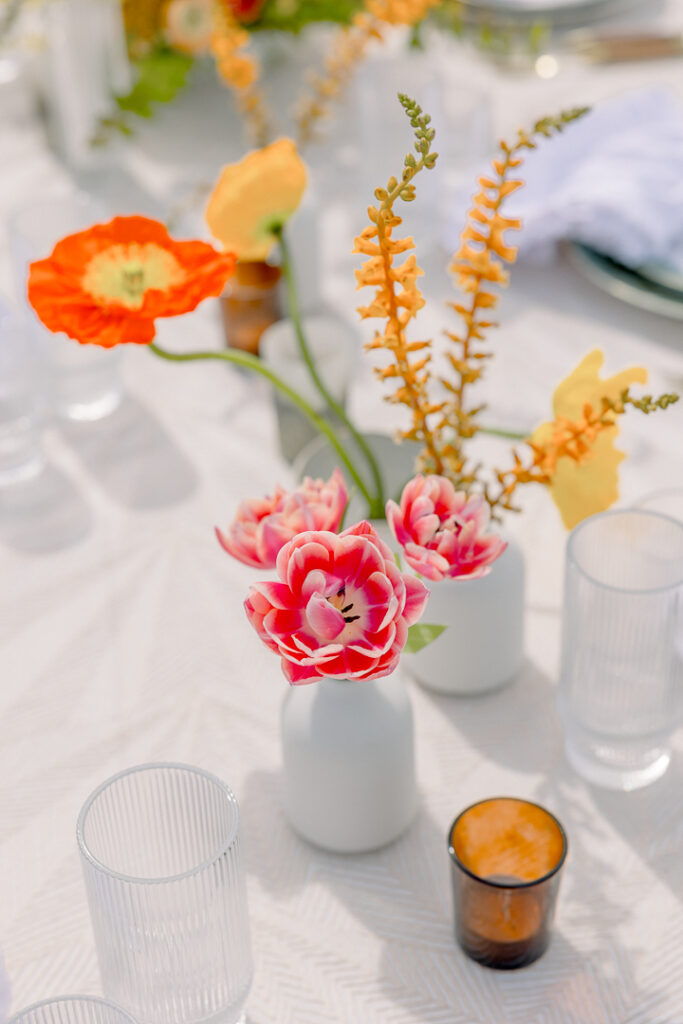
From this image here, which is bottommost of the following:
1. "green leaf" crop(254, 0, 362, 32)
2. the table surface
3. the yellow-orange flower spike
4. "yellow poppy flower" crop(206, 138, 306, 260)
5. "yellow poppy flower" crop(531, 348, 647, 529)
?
the table surface

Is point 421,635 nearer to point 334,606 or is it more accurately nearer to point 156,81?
point 334,606

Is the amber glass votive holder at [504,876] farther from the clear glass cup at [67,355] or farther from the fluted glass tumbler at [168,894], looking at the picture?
the clear glass cup at [67,355]

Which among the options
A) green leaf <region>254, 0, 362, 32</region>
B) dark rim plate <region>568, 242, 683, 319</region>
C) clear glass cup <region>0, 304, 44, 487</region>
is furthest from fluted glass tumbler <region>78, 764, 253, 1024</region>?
green leaf <region>254, 0, 362, 32</region>

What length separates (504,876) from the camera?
2.31ft

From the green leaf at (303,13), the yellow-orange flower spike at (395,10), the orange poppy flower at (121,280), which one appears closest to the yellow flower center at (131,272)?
the orange poppy flower at (121,280)

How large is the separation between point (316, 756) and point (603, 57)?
46.3 inches

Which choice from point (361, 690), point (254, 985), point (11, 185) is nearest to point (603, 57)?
point (11, 185)

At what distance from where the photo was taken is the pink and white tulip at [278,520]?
0.64 meters

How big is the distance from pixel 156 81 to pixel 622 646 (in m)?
1.02

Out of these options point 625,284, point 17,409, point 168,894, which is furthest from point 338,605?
point 625,284

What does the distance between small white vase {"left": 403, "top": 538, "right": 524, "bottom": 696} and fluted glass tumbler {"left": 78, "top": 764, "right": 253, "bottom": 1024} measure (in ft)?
0.72

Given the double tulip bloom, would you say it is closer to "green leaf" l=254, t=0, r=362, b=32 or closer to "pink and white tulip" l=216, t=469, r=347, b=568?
"pink and white tulip" l=216, t=469, r=347, b=568

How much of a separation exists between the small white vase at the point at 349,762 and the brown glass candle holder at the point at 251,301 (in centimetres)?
52

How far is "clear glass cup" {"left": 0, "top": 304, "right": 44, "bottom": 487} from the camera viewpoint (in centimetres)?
106
